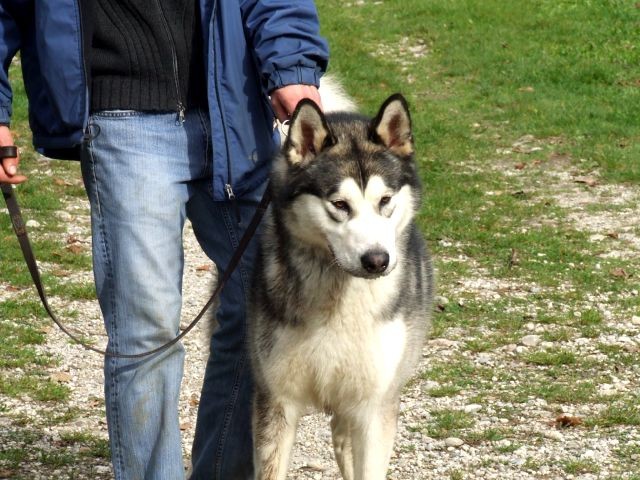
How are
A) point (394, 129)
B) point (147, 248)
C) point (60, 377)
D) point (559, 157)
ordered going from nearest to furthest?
point (147, 248)
point (394, 129)
point (60, 377)
point (559, 157)

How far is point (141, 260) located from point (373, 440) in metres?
1.05

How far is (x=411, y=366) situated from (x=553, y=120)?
24.8ft

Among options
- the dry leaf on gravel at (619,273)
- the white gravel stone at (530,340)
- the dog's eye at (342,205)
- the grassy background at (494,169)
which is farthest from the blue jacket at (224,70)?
the dry leaf on gravel at (619,273)

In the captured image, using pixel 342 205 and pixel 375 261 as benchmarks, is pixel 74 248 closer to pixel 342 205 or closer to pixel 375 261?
pixel 342 205

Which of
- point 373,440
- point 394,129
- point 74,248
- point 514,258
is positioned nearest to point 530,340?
point 514,258

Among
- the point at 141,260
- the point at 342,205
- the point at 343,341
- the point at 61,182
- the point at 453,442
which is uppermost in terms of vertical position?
the point at 342,205

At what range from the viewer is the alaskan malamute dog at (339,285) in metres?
3.42

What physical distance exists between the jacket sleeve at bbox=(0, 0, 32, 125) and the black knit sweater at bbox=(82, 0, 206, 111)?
10.1 inches

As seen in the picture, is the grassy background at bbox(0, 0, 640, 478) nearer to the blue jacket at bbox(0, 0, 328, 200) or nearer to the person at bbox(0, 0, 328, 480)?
the person at bbox(0, 0, 328, 480)

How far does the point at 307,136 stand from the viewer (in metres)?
3.55

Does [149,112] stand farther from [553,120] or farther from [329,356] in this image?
[553,120]

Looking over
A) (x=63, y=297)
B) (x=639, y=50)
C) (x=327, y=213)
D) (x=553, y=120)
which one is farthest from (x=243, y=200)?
(x=639, y=50)

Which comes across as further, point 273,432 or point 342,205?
point 273,432

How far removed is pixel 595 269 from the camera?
7.35 meters
